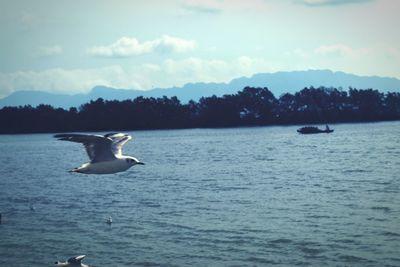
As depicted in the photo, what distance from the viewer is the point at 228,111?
18388 cm

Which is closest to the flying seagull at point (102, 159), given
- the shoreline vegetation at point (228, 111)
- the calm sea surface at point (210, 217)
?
the calm sea surface at point (210, 217)

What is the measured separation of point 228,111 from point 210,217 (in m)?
152

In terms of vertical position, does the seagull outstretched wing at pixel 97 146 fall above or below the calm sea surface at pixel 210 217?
above

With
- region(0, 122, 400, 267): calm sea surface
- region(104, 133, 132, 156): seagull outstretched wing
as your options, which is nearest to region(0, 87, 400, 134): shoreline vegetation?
region(0, 122, 400, 267): calm sea surface

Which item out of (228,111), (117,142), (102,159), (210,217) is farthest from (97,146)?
(228,111)

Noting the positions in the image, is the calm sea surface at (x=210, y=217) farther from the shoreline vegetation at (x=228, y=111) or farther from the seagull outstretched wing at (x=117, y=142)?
the shoreline vegetation at (x=228, y=111)

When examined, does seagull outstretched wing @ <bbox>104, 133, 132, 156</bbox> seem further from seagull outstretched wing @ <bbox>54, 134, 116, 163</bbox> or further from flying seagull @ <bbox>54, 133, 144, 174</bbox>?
seagull outstretched wing @ <bbox>54, 134, 116, 163</bbox>

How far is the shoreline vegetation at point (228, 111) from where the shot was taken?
6713 inches

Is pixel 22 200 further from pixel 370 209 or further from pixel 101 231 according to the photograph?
pixel 370 209

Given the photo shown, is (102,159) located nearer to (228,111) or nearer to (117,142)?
(117,142)

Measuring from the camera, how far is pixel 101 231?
2992 cm

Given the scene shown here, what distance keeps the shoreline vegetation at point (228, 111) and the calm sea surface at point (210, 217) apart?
372 feet

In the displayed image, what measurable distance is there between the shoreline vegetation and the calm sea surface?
11330cm

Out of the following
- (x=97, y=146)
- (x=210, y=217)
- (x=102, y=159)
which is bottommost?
(x=210, y=217)
